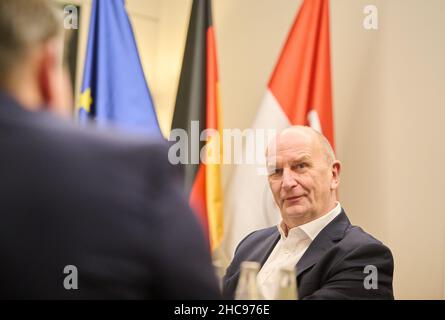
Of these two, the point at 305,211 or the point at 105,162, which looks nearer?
the point at 105,162

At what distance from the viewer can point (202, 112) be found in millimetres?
2820

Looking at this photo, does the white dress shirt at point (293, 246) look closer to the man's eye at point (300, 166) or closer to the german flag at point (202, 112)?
the man's eye at point (300, 166)

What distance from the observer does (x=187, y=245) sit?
2.06 feet

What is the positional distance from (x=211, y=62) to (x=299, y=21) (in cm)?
53

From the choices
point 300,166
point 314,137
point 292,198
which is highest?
point 314,137

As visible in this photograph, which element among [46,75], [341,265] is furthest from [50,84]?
[341,265]

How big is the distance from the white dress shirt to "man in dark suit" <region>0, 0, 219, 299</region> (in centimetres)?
115

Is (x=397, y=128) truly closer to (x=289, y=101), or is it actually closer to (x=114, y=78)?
(x=289, y=101)

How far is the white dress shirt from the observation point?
175cm

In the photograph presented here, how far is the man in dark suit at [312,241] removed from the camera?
1539mm

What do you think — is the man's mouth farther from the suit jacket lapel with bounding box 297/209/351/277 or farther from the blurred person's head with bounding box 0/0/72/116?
the blurred person's head with bounding box 0/0/72/116

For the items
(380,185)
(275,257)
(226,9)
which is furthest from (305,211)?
(226,9)

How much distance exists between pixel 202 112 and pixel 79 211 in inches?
87.7

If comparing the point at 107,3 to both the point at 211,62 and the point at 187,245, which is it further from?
the point at 187,245
